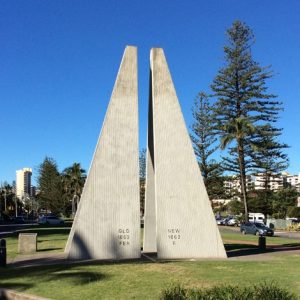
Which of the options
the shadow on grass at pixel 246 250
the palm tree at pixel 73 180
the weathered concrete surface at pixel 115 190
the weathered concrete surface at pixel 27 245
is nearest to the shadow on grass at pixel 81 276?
the weathered concrete surface at pixel 115 190

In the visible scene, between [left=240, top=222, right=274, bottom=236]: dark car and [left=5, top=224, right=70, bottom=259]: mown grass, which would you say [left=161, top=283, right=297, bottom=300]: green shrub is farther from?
[left=240, top=222, right=274, bottom=236]: dark car

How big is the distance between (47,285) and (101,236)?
510cm

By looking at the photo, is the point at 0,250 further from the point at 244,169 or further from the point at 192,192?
the point at 244,169

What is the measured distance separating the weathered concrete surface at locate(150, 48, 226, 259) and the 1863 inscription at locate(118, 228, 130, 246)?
1.02m

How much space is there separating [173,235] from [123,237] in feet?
5.41

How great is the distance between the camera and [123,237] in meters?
15.9

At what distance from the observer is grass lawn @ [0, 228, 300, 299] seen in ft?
32.1

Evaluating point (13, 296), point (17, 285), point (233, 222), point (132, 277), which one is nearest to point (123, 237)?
point (132, 277)

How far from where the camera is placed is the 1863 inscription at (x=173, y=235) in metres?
16.0

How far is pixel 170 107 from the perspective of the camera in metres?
16.9

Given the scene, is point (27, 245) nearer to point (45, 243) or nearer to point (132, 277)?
point (45, 243)

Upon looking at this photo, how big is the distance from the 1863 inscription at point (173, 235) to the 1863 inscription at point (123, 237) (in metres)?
1.38

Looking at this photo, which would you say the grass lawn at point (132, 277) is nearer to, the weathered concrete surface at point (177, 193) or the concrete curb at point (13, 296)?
the concrete curb at point (13, 296)

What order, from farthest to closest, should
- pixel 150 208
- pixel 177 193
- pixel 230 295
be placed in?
pixel 150 208 → pixel 177 193 → pixel 230 295
